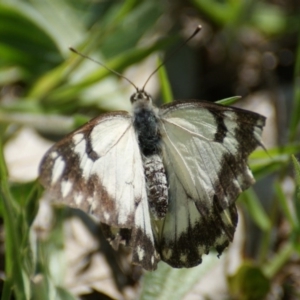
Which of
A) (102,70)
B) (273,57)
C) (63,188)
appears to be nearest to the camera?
(63,188)

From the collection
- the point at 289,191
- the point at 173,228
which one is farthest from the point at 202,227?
the point at 289,191

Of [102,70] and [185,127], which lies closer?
[185,127]

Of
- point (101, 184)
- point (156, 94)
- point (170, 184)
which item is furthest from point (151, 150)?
point (156, 94)

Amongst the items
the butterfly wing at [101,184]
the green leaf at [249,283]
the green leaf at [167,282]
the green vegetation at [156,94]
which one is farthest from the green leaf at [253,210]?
the butterfly wing at [101,184]

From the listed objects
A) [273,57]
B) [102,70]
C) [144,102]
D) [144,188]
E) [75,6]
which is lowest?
[144,188]

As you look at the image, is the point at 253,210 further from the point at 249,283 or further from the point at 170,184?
the point at 170,184

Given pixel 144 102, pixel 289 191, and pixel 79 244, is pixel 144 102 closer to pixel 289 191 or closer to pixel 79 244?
→ pixel 79 244

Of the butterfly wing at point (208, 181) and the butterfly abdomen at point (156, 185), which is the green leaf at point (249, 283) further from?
the butterfly abdomen at point (156, 185)

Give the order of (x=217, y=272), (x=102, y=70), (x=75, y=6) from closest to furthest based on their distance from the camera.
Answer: (x=217, y=272), (x=102, y=70), (x=75, y=6)

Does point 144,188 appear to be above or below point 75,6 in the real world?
below
